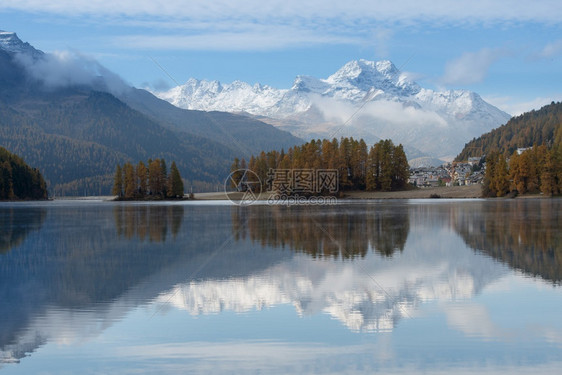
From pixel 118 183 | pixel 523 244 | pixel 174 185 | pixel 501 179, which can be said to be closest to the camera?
pixel 523 244

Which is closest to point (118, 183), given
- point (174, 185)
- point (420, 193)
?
point (174, 185)

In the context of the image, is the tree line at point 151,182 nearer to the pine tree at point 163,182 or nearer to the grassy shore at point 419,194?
the pine tree at point 163,182

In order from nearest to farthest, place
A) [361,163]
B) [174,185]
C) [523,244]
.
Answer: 1. [523,244]
2. [361,163]
3. [174,185]

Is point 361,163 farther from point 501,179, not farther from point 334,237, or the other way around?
point 334,237

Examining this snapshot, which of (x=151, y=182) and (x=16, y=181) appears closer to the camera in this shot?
(x=151, y=182)

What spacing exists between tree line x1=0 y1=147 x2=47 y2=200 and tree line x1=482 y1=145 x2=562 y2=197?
105 m

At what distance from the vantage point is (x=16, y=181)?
146m

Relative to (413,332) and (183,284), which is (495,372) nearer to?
(413,332)

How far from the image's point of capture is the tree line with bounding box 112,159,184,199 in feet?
466

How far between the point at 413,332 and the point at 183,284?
7.48 m

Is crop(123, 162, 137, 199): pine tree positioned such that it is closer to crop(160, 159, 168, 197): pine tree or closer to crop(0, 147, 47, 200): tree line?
crop(160, 159, 168, 197): pine tree

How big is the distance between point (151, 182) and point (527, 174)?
8216 centimetres

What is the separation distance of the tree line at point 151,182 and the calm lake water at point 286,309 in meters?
118

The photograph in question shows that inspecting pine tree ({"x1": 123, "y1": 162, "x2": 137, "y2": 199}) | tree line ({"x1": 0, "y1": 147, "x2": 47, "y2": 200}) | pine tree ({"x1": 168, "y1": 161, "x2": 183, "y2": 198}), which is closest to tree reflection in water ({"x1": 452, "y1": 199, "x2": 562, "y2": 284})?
pine tree ({"x1": 168, "y1": 161, "x2": 183, "y2": 198})
